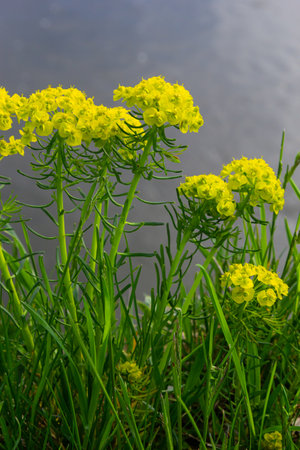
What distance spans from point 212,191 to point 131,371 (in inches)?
19.0

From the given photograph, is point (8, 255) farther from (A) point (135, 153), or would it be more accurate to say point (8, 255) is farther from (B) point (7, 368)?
(A) point (135, 153)

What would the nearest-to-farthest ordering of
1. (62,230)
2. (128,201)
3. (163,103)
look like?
(163,103), (128,201), (62,230)

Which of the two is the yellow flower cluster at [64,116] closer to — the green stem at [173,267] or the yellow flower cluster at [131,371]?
the green stem at [173,267]

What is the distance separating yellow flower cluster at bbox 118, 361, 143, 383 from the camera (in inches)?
48.4

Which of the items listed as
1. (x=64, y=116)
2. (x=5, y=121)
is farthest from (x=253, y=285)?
(x=5, y=121)

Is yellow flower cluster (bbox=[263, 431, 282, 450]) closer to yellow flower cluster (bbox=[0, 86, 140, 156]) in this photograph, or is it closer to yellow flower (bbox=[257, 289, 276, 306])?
yellow flower (bbox=[257, 289, 276, 306])

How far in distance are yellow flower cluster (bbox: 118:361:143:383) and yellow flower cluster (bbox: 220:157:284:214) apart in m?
0.49

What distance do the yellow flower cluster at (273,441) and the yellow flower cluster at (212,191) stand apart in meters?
0.62

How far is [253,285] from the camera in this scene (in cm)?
119

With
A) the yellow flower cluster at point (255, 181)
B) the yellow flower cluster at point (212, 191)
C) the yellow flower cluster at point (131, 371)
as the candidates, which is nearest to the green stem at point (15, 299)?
the yellow flower cluster at point (131, 371)

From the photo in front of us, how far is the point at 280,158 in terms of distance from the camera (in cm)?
170

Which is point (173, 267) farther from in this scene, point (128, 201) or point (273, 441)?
point (273, 441)

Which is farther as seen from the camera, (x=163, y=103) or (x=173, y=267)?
(x=173, y=267)

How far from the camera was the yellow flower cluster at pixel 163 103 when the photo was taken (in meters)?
1.12
